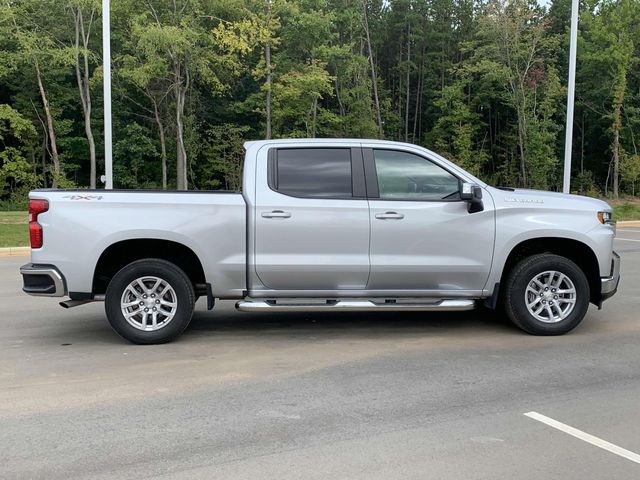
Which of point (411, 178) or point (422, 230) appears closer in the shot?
point (422, 230)

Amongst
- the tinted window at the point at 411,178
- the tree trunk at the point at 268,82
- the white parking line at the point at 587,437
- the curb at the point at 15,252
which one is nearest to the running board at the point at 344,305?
the tinted window at the point at 411,178

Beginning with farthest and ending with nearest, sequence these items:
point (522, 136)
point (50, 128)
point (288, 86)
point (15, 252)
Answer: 1. point (522, 136)
2. point (50, 128)
3. point (288, 86)
4. point (15, 252)

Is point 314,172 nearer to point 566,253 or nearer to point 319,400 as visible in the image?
point 319,400

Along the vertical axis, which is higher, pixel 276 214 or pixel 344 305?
pixel 276 214

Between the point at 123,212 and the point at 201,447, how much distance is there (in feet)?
9.64

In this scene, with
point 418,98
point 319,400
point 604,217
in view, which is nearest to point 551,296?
point 604,217

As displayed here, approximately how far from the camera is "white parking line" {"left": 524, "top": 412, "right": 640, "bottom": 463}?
3.79 meters

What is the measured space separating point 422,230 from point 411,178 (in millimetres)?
577

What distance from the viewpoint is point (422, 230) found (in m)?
6.32

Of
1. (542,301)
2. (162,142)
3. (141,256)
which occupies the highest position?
(162,142)

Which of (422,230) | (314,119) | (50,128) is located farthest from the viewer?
(50,128)

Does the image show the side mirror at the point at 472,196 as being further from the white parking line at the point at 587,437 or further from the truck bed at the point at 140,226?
the white parking line at the point at 587,437

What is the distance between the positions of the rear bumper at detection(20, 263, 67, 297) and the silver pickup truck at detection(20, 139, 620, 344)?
13mm

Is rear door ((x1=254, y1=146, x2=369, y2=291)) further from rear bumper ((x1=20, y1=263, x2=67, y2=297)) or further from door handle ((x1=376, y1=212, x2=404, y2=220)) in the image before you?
rear bumper ((x1=20, y1=263, x2=67, y2=297))
